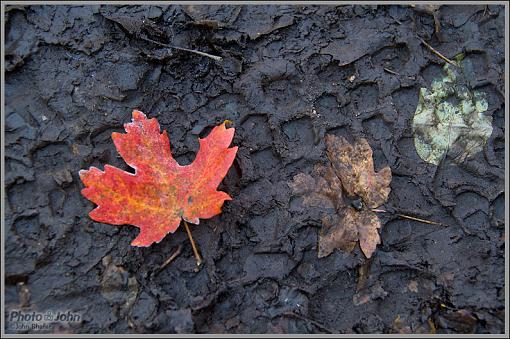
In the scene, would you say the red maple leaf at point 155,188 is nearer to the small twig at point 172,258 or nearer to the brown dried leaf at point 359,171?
the small twig at point 172,258

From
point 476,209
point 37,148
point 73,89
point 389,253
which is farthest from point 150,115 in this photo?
point 476,209

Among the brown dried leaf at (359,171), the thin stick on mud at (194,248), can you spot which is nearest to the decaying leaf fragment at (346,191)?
the brown dried leaf at (359,171)

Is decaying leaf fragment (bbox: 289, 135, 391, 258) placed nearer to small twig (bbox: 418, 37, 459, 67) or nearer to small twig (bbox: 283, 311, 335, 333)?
small twig (bbox: 283, 311, 335, 333)

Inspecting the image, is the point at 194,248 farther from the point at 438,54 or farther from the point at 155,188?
the point at 438,54

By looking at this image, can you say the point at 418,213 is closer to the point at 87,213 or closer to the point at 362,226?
the point at 362,226

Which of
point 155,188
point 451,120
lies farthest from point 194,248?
point 451,120

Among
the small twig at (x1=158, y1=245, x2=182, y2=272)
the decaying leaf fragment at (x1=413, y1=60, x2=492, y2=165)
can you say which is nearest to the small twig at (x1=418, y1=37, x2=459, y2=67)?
the decaying leaf fragment at (x1=413, y1=60, x2=492, y2=165)
